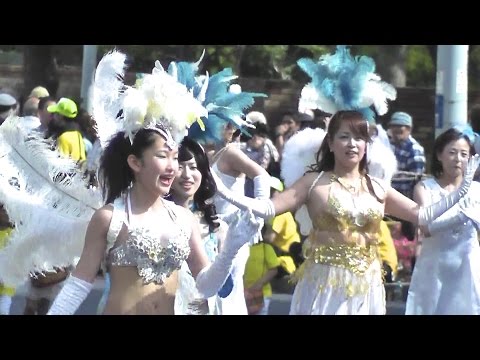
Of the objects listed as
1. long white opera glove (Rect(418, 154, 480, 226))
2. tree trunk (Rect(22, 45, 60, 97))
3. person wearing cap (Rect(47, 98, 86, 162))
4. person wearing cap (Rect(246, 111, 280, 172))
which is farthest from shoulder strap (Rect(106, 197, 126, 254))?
tree trunk (Rect(22, 45, 60, 97))

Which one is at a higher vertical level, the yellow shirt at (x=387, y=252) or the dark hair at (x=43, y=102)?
the dark hair at (x=43, y=102)

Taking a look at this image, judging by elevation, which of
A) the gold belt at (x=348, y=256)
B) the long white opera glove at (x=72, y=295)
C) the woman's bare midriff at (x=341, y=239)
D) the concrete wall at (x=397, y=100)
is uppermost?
the concrete wall at (x=397, y=100)

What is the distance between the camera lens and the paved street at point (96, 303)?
8.58 m

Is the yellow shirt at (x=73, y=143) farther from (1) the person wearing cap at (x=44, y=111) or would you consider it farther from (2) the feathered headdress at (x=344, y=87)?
(2) the feathered headdress at (x=344, y=87)

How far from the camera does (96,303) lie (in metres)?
10.3

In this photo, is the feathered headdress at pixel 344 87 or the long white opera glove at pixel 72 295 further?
the feathered headdress at pixel 344 87

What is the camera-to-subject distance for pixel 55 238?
536cm

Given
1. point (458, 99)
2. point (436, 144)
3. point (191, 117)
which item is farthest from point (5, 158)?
point (458, 99)

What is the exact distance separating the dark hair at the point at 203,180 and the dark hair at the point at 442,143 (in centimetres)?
183

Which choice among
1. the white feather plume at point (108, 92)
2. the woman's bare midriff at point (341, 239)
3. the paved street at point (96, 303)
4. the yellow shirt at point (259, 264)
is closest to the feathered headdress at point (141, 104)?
the white feather plume at point (108, 92)

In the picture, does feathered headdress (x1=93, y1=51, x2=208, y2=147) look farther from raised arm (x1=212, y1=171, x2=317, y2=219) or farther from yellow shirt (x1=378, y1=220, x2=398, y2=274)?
yellow shirt (x1=378, y1=220, x2=398, y2=274)

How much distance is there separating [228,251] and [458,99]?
6.01m
